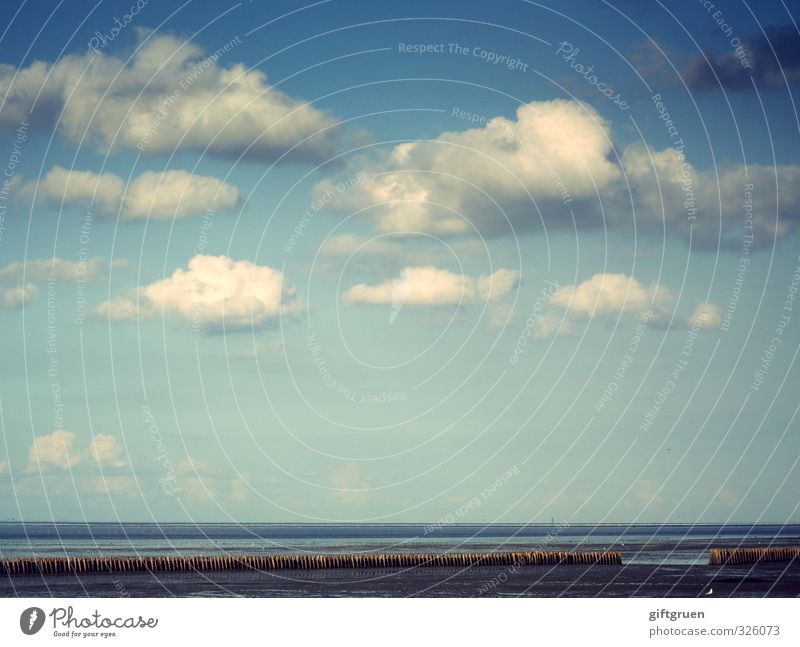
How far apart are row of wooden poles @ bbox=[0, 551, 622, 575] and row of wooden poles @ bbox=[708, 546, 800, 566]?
35.7ft

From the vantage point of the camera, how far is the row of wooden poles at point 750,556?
435 feet

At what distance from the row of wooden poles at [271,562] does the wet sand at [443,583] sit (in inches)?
205

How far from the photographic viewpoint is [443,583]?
10212 cm

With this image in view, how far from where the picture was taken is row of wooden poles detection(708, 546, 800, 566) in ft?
435
